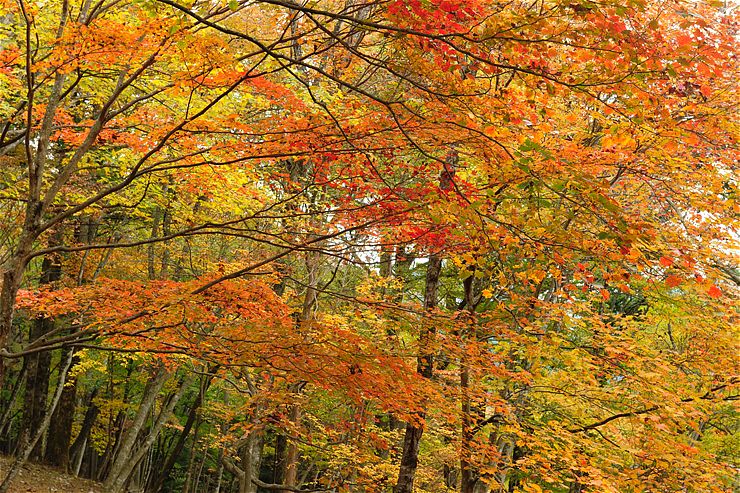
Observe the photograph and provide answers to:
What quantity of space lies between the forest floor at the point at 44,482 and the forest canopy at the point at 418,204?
83cm

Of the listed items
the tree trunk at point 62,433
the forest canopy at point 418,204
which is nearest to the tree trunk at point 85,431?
the tree trunk at point 62,433

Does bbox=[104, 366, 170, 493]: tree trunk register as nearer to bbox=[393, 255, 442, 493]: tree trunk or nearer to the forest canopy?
the forest canopy

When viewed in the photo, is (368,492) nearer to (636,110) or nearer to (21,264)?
(21,264)

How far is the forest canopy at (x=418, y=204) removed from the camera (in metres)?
4.17

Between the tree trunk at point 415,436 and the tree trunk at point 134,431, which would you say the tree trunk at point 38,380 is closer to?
the tree trunk at point 134,431

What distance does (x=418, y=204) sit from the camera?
16.2 ft

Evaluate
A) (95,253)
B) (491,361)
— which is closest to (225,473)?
(95,253)

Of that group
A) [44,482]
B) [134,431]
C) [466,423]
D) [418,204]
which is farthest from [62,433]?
[418,204]

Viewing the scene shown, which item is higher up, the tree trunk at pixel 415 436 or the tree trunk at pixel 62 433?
the tree trunk at pixel 415 436

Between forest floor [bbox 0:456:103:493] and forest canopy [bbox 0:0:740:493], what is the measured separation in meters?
0.83

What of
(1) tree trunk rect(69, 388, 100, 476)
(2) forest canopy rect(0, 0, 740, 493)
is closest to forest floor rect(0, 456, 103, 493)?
(2) forest canopy rect(0, 0, 740, 493)

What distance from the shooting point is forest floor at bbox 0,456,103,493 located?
12058 mm

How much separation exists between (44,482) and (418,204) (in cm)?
1268

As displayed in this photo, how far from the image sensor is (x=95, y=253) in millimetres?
14883
